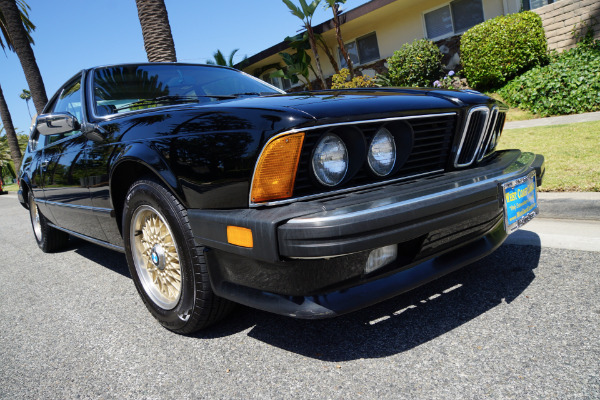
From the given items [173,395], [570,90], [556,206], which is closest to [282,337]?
[173,395]

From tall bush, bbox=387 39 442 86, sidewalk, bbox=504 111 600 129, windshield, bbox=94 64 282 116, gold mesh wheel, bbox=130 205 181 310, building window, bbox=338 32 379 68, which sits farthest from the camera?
building window, bbox=338 32 379 68

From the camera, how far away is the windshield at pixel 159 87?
277 centimetres

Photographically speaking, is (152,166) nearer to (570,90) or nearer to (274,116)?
(274,116)

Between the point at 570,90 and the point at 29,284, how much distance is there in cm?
889

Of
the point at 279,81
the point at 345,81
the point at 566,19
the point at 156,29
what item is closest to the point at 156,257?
the point at 156,29

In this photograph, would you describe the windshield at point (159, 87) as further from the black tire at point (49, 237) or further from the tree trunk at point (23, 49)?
the tree trunk at point (23, 49)

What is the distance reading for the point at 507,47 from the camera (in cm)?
954

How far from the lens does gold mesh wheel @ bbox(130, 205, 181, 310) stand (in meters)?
2.23

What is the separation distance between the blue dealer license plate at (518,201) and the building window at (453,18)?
35.5ft

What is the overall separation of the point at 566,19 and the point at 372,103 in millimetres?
9759

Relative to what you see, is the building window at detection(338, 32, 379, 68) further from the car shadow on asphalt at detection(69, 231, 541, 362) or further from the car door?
the car shadow on asphalt at detection(69, 231, 541, 362)

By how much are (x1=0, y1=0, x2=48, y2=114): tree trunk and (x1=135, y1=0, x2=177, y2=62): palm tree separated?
6.79 meters

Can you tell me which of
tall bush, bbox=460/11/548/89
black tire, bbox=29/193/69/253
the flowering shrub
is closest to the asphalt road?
black tire, bbox=29/193/69/253

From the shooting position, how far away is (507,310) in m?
2.05
